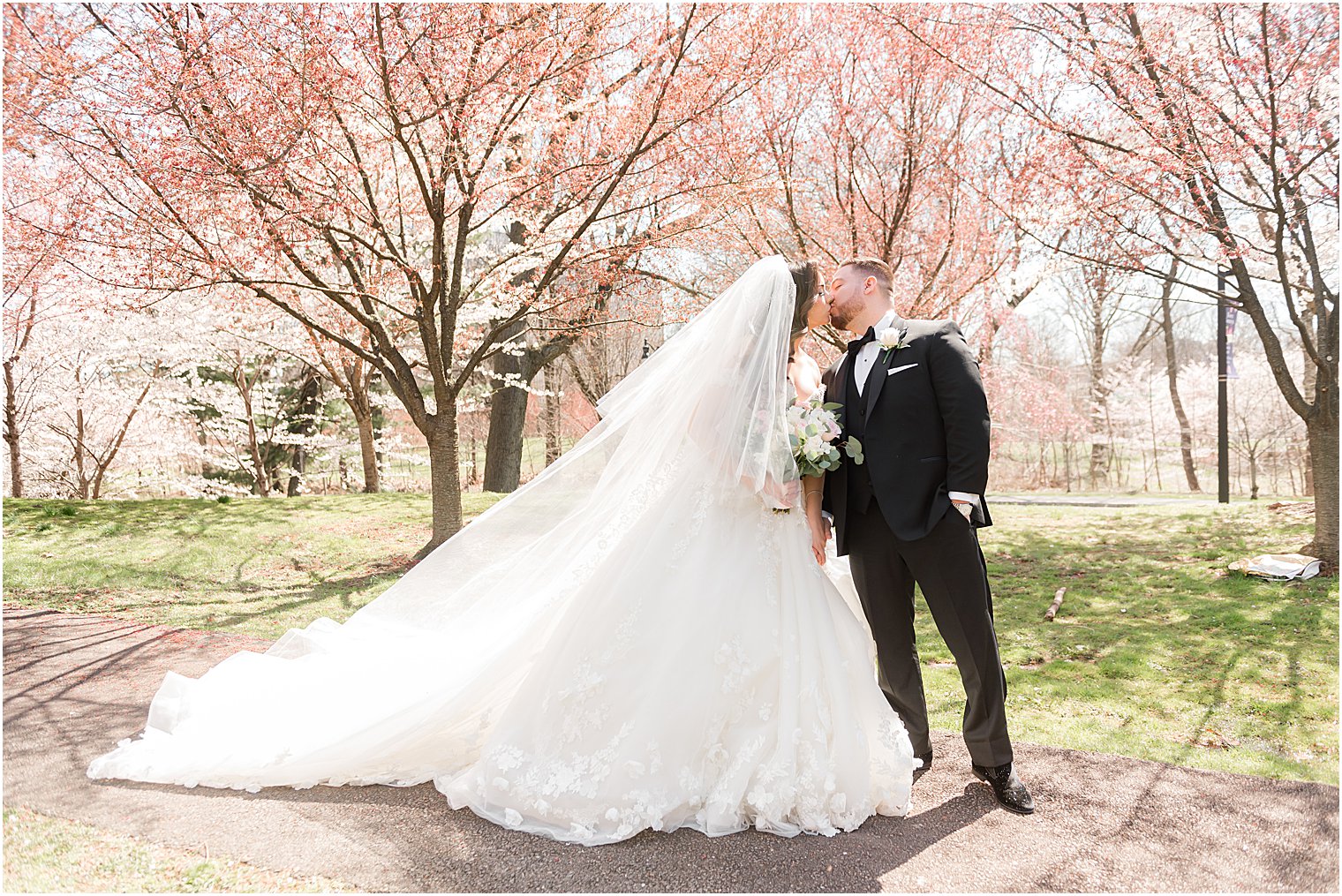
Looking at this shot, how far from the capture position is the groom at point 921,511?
123 inches

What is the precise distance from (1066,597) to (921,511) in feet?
14.8

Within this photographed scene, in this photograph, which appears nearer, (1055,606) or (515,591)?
(515,591)

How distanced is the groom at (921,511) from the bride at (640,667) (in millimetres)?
220

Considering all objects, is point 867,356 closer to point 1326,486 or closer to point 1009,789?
point 1009,789

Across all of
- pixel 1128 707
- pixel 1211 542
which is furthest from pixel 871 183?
pixel 1128 707

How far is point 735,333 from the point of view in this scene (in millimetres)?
3289

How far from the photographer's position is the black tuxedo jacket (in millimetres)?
3119

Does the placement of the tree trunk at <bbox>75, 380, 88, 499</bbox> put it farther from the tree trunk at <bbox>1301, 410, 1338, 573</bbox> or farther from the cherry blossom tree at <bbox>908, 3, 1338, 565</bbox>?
the tree trunk at <bbox>1301, 410, 1338, 573</bbox>

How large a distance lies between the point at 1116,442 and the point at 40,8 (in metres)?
25.0

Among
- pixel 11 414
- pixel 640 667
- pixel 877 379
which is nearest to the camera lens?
pixel 640 667

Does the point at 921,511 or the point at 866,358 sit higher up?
the point at 866,358

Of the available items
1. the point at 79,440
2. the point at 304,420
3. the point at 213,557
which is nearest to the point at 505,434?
the point at 213,557

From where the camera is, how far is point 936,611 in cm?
326

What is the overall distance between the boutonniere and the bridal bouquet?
363 millimetres
